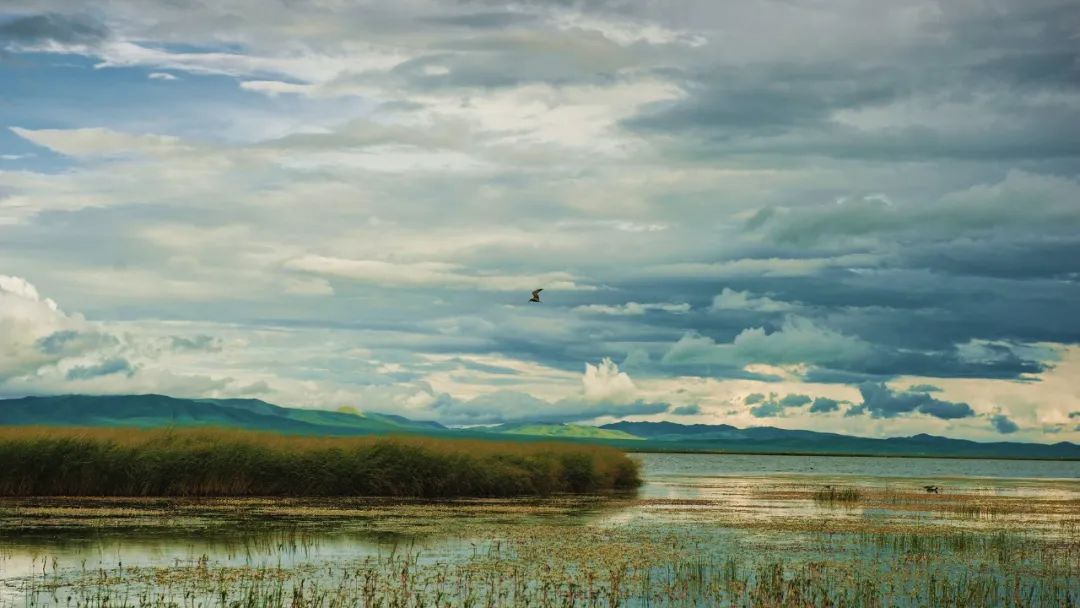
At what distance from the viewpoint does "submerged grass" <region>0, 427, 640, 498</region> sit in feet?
158

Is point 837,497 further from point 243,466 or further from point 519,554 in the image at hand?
point 519,554

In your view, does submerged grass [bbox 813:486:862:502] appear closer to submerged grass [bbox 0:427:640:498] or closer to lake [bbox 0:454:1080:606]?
lake [bbox 0:454:1080:606]

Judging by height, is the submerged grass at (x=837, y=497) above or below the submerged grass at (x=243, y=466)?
below

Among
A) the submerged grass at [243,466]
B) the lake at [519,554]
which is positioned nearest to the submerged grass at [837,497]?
the lake at [519,554]

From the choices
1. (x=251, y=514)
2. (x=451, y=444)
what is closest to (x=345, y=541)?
(x=251, y=514)

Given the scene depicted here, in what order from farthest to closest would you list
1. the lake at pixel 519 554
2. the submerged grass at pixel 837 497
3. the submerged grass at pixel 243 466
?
the submerged grass at pixel 837 497 < the submerged grass at pixel 243 466 < the lake at pixel 519 554

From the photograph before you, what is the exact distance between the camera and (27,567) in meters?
26.3

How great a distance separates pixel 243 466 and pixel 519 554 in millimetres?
23622

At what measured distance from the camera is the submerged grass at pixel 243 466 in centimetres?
4812

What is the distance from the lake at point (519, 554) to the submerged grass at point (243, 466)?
11.2 feet

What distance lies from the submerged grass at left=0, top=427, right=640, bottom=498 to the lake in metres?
3.40

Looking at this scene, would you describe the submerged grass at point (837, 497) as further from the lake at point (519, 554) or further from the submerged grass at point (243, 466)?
the submerged grass at point (243, 466)

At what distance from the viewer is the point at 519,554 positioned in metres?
30.1

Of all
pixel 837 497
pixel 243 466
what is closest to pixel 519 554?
pixel 243 466
